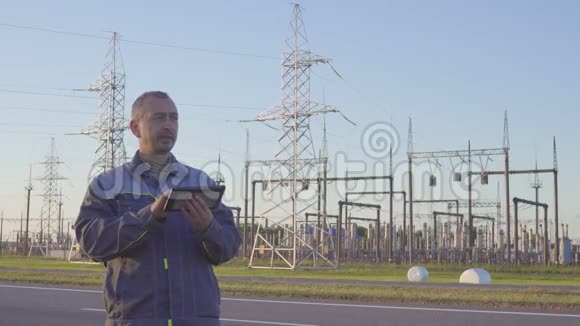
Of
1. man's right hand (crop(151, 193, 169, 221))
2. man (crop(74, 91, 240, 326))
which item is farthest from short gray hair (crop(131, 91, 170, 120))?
man's right hand (crop(151, 193, 169, 221))

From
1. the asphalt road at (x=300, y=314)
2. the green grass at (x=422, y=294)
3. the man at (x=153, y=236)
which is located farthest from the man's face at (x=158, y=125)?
the green grass at (x=422, y=294)

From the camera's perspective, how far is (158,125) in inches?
135

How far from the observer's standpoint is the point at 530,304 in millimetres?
15305

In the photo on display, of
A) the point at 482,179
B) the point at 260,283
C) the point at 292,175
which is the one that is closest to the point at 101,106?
the point at 292,175

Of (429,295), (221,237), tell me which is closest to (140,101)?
(221,237)

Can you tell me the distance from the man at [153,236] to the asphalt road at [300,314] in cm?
908

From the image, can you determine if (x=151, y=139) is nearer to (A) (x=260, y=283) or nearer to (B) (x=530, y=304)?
(B) (x=530, y=304)

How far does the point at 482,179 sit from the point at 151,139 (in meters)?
38.1

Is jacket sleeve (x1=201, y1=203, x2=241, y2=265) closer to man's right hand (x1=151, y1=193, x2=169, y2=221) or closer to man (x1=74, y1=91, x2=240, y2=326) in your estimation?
man (x1=74, y1=91, x2=240, y2=326)

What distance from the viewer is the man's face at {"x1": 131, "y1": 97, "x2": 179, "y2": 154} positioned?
3.42 meters

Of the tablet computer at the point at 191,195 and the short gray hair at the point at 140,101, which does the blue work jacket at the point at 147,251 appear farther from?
the short gray hair at the point at 140,101

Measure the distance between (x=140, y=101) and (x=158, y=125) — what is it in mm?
175

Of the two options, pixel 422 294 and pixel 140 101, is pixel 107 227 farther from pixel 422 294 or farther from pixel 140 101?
pixel 422 294

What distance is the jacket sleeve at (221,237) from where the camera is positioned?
325 centimetres
